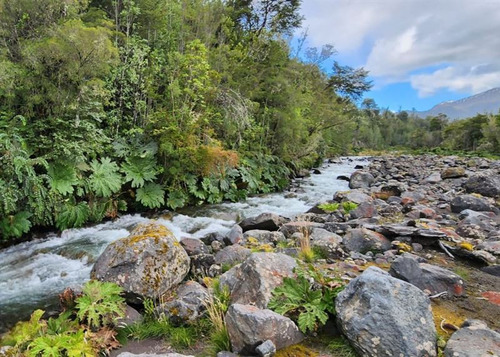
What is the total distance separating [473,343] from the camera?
254 cm

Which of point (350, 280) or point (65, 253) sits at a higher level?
point (350, 280)

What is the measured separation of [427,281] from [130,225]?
6962 mm

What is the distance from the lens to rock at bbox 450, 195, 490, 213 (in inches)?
326

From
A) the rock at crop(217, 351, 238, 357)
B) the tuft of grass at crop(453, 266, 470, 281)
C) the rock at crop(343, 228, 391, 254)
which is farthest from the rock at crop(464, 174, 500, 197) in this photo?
the rock at crop(217, 351, 238, 357)

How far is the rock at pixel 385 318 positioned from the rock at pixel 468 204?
22.7 ft

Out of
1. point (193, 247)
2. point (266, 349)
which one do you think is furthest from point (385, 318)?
point (193, 247)

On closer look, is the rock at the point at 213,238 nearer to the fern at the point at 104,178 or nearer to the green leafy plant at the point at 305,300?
the fern at the point at 104,178

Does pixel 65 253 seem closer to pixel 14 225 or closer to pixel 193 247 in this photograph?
pixel 14 225

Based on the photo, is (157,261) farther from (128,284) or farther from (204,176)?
(204,176)

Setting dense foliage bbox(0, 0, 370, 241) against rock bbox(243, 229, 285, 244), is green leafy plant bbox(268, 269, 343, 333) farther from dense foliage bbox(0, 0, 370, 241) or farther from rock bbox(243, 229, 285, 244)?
dense foliage bbox(0, 0, 370, 241)

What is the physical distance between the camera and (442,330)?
2.90 m

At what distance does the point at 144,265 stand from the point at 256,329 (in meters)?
2.08

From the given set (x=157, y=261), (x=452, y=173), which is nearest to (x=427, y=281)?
(x=157, y=261)

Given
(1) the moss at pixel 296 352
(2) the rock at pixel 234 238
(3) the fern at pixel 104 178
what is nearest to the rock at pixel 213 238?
(2) the rock at pixel 234 238
